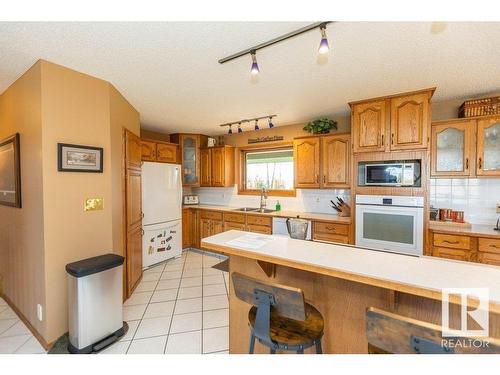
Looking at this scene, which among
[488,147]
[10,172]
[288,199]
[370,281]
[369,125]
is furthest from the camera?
[288,199]

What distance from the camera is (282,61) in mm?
2016

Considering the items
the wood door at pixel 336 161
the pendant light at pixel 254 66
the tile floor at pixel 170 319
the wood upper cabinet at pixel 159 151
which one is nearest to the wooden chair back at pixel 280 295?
the tile floor at pixel 170 319

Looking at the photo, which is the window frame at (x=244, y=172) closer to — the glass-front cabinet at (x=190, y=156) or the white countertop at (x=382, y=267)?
the glass-front cabinet at (x=190, y=156)

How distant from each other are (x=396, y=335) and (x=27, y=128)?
3.11 meters

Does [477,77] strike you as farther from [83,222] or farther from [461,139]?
[83,222]

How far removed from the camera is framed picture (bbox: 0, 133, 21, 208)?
229 centimetres

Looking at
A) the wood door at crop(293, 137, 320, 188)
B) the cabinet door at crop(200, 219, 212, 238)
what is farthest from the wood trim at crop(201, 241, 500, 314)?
the cabinet door at crop(200, 219, 212, 238)

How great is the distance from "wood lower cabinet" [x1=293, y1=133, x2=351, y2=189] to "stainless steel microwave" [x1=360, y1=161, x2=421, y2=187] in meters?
0.41

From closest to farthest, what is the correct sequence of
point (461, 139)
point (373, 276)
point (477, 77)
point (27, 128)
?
1. point (373, 276)
2. point (27, 128)
3. point (477, 77)
4. point (461, 139)

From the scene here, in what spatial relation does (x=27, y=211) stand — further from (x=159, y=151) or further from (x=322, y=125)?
(x=322, y=125)

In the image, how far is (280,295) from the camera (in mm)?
1096

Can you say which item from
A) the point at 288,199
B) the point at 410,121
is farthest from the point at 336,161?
the point at 288,199

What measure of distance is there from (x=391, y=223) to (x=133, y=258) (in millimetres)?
3235
